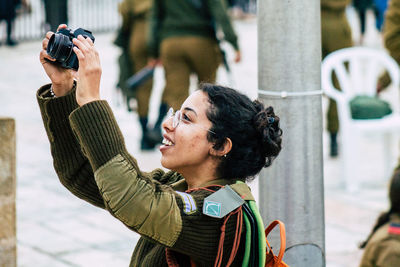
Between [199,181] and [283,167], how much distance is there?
75 centimetres

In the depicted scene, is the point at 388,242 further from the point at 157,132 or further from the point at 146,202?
the point at 157,132

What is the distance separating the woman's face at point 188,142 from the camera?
257 cm

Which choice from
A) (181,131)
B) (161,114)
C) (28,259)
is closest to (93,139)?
(181,131)

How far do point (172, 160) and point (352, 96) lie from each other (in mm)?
5396

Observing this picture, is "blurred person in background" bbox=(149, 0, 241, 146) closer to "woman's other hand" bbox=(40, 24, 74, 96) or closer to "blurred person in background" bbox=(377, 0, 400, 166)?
"blurred person in background" bbox=(377, 0, 400, 166)

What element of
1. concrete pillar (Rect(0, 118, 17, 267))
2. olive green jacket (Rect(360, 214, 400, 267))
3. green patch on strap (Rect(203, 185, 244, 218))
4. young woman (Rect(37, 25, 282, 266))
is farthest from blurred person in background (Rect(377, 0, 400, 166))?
green patch on strap (Rect(203, 185, 244, 218))

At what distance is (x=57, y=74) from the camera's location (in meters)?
2.69

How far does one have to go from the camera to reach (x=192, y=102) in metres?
2.63

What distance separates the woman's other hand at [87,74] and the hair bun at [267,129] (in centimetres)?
49

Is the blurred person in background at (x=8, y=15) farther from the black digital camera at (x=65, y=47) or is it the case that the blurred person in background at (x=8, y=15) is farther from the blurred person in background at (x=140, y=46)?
the black digital camera at (x=65, y=47)

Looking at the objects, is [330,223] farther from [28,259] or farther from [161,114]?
[161,114]

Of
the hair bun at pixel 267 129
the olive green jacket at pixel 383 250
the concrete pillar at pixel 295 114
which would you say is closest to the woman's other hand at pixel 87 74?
the hair bun at pixel 267 129

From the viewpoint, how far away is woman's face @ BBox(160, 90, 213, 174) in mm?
2570

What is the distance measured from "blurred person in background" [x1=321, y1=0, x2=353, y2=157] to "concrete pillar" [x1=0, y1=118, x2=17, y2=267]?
4328 millimetres
